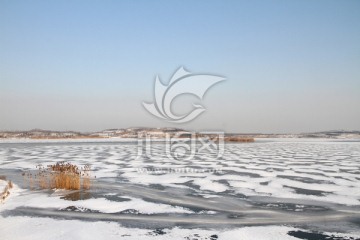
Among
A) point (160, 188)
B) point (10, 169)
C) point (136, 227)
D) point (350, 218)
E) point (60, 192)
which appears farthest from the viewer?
point (10, 169)

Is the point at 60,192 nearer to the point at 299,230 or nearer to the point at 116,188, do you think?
the point at 116,188

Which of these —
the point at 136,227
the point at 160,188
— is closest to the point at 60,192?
the point at 160,188

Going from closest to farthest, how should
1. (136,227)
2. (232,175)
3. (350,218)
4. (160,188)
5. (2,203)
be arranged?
(136,227) < (350,218) < (2,203) < (160,188) < (232,175)

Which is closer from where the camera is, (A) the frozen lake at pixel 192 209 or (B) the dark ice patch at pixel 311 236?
(B) the dark ice patch at pixel 311 236

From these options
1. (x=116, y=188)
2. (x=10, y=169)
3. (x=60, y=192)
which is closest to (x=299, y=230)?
(x=116, y=188)

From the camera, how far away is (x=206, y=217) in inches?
223

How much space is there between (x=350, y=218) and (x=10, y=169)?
11.3 metres

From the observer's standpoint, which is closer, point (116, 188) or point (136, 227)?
point (136, 227)

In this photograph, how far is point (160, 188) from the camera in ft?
27.6

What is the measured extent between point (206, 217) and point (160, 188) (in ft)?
9.53

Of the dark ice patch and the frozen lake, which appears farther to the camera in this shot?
the frozen lake

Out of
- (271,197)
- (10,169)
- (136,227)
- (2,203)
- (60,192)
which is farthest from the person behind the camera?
(10,169)

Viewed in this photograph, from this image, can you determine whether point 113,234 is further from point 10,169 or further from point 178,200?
point 10,169

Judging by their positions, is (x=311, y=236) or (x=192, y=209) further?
(x=192, y=209)
